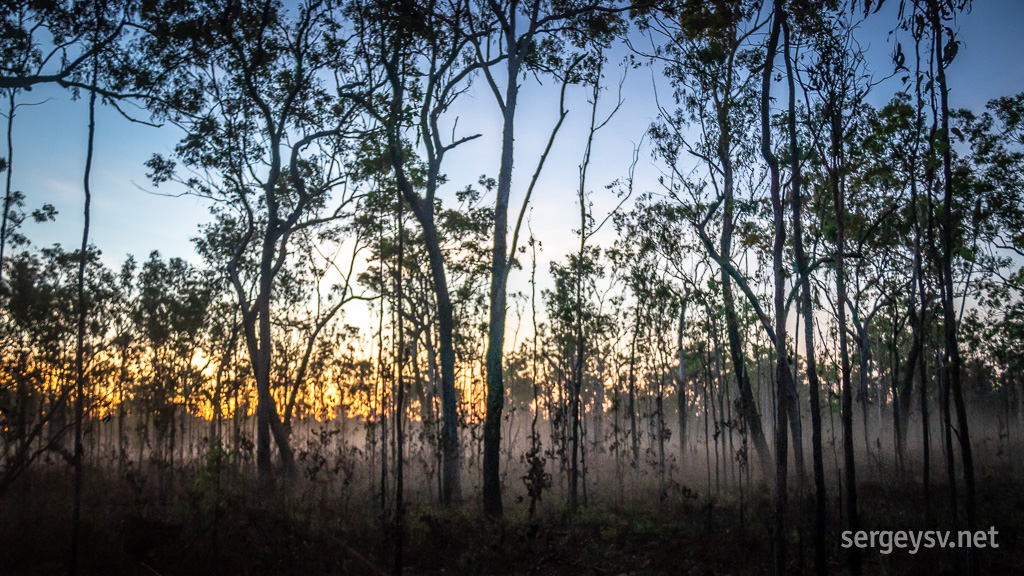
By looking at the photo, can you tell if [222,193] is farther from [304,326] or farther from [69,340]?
[69,340]

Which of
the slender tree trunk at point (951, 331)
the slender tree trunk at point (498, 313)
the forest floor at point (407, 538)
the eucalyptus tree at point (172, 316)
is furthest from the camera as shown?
the eucalyptus tree at point (172, 316)

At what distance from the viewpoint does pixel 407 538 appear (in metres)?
8.22

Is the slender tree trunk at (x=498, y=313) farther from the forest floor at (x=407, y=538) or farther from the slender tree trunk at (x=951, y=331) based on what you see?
the slender tree trunk at (x=951, y=331)

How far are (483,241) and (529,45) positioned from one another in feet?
21.7

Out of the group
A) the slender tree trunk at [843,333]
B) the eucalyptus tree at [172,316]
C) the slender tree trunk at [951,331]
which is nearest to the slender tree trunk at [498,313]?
the slender tree trunk at [843,333]

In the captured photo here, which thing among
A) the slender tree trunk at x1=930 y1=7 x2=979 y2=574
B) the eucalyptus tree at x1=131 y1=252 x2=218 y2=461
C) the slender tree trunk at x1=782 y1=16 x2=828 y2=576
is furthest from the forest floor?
the eucalyptus tree at x1=131 y1=252 x2=218 y2=461

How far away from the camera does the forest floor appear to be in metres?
6.63

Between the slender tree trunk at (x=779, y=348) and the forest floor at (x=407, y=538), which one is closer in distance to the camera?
the slender tree trunk at (x=779, y=348)

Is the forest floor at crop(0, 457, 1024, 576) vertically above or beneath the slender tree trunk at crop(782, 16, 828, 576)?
beneath

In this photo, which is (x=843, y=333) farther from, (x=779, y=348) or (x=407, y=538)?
(x=407, y=538)

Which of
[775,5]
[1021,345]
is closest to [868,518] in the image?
[775,5]

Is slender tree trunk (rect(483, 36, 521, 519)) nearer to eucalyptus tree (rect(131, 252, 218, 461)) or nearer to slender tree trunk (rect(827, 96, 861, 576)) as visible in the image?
slender tree trunk (rect(827, 96, 861, 576))

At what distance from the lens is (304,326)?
22.3 m

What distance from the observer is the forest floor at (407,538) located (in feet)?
21.8
